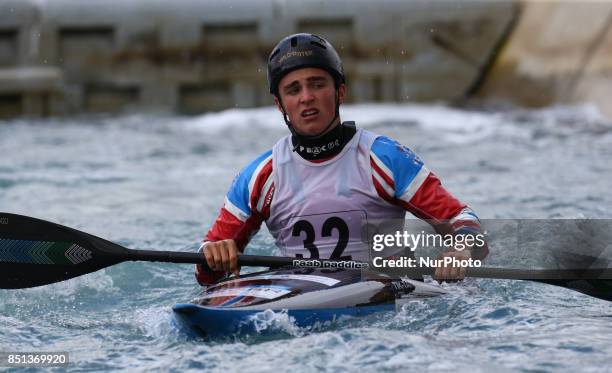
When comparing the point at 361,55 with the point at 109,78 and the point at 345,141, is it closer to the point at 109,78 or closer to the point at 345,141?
the point at 109,78

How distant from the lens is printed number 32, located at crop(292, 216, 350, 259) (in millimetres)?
4594

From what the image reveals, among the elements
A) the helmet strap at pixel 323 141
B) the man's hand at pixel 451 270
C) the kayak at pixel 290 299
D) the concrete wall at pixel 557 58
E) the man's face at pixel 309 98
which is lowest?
the kayak at pixel 290 299

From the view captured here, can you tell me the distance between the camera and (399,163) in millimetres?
4551

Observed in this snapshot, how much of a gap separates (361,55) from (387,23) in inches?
21.1

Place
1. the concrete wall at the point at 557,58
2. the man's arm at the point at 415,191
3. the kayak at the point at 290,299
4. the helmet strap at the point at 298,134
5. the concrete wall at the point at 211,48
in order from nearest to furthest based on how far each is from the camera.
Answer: the kayak at the point at 290,299
the man's arm at the point at 415,191
the helmet strap at the point at 298,134
the concrete wall at the point at 557,58
the concrete wall at the point at 211,48

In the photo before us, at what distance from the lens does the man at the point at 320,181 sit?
452 centimetres

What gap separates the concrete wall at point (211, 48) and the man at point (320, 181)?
8.80 metres

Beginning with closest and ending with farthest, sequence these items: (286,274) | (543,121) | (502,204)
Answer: (286,274), (502,204), (543,121)

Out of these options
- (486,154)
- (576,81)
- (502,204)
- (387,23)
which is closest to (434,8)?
(387,23)

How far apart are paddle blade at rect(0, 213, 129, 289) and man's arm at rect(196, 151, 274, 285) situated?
509 mm

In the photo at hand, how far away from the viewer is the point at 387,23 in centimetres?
1336

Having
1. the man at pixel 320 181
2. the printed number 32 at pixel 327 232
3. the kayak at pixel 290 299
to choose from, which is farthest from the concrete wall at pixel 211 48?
the kayak at pixel 290 299

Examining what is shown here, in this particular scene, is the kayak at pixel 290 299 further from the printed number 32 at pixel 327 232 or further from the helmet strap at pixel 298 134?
the helmet strap at pixel 298 134

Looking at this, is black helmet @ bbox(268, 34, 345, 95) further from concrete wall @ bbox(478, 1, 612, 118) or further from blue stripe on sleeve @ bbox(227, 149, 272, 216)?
concrete wall @ bbox(478, 1, 612, 118)
